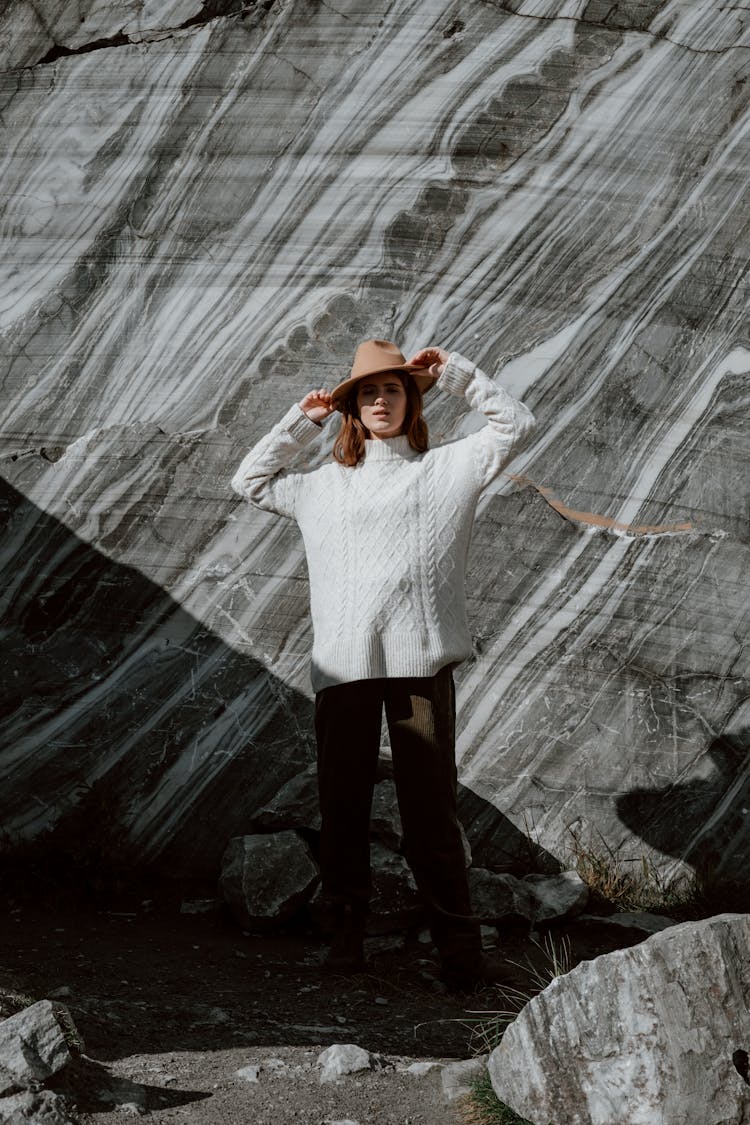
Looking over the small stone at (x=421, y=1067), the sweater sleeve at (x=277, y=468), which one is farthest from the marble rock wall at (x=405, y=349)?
the small stone at (x=421, y=1067)

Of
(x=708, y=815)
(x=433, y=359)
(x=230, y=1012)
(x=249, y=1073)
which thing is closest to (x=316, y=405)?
(x=433, y=359)

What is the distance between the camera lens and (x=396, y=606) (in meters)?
3.80

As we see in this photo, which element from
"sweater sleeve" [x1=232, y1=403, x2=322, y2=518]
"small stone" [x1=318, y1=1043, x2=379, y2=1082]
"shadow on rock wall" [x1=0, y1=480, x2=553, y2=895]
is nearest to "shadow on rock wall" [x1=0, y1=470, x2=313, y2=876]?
"shadow on rock wall" [x1=0, y1=480, x2=553, y2=895]

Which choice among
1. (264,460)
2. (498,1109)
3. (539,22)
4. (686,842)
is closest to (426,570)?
(264,460)

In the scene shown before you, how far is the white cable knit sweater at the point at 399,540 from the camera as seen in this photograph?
3797 millimetres

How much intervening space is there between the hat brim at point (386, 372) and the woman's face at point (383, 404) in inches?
1.2

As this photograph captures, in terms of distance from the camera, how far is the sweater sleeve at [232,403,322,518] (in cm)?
402

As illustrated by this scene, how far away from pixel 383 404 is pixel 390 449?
0.14 m

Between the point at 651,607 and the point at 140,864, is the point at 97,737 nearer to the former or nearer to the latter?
the point at 140,864

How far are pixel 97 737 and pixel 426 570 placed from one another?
1.93 metres

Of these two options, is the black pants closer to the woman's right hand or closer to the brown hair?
the brown hair

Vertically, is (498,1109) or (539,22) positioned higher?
(539,22)

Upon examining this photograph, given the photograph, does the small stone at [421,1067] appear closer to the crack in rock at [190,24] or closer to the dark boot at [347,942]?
the dark boot at [347,942]

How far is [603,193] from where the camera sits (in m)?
5.16
